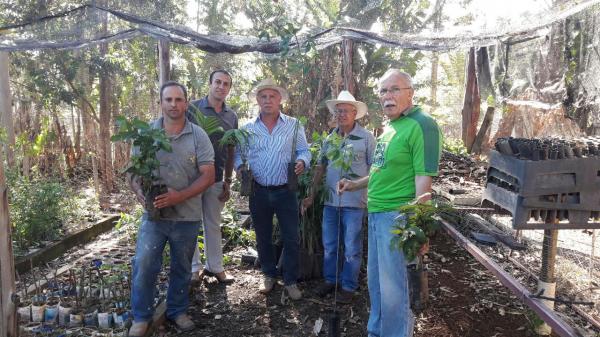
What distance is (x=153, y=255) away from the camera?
128 inches

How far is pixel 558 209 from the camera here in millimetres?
2170

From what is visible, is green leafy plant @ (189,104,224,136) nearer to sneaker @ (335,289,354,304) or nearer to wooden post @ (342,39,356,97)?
sneaker @ (335,289,354,304)

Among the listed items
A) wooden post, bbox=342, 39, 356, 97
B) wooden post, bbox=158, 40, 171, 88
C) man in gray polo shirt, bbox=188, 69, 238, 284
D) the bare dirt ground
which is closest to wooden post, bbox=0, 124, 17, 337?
the bare dirt ground

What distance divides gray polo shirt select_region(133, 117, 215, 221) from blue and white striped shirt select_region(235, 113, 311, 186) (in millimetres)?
661

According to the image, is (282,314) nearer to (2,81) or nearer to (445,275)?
(445,275)

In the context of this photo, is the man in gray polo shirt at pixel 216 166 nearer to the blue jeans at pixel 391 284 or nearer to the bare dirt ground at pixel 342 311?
the bare dirt ground at pixel 342 311

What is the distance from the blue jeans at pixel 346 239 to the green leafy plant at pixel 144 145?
161 centimetres

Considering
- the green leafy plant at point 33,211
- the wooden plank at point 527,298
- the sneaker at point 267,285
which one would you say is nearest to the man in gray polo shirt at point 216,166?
the sneaker at point 267,285

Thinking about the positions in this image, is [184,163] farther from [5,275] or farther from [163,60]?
[163,60]

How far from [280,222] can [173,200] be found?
1205 mm

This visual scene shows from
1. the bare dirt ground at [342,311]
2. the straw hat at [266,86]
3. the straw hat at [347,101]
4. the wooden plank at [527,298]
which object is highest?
the straw hat at [266,86]

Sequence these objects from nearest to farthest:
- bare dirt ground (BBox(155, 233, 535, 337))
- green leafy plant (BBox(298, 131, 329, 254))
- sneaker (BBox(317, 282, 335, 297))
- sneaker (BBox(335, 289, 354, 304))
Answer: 1. bare dirt ground (BBox(155, 233, 535, 337))
2. sneaker (BBox(335, 289, 354, 304))
3. sneaker (BBox(317, 282, 335, 297))
4. green leafy plant (BBox(298, 131, 329, 254))

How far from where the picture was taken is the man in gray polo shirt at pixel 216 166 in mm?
4164

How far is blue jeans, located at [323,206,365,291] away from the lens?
13.2 ft
